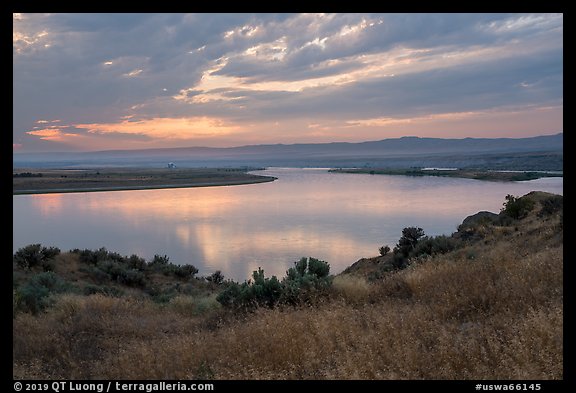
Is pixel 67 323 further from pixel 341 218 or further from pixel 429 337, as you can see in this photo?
pixel 341 218

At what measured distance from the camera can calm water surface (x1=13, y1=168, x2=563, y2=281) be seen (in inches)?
941

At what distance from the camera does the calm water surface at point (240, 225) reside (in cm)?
2389

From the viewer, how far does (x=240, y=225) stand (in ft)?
111

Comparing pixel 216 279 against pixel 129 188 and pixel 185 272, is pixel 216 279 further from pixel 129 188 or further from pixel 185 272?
pixel 129 188

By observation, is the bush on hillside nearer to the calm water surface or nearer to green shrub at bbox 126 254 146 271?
the calm water surface

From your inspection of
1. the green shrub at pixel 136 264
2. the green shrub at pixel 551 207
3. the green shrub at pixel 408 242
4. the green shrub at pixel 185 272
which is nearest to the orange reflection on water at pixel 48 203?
the green shrub at pixel 136 264

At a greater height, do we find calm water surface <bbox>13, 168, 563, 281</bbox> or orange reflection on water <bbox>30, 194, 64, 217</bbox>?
orange reflection on water <bbox>30, 194, 64, 217</bbox>

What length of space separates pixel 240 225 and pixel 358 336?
96.1ft

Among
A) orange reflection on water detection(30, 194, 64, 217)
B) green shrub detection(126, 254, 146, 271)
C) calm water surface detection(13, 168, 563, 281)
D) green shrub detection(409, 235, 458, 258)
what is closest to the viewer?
green shrub detection(409, 235, 458, 258)

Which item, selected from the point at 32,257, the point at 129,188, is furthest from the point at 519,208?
the point at 129,188

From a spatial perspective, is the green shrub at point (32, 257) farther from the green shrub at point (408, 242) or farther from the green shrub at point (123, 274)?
the green shrub at point (408, 242)

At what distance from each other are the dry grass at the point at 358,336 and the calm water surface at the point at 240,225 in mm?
11701

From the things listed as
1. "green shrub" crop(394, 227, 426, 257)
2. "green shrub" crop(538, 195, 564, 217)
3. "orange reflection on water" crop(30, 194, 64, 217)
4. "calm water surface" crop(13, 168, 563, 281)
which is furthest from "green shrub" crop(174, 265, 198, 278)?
"orange reflection on water" crop(30, 194, 64, 217)

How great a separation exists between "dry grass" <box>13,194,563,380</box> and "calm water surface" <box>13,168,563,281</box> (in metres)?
11.7
